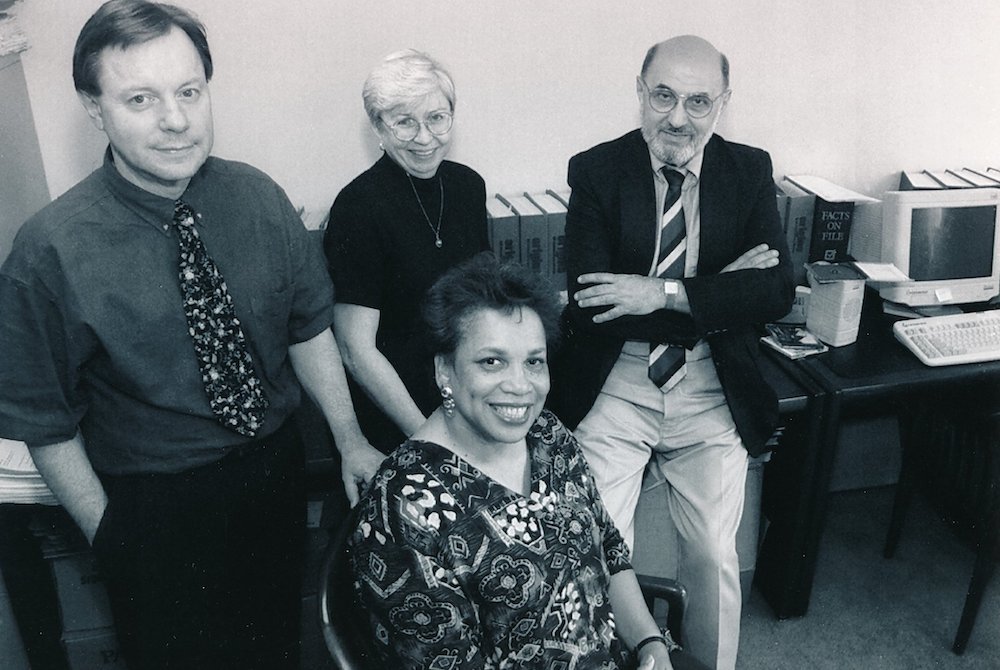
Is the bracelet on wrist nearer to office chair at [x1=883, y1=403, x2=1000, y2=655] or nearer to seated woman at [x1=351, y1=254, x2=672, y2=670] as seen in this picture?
seated woman at [x1=351, y1=254, x2=672, y2=670]

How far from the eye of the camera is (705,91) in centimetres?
210

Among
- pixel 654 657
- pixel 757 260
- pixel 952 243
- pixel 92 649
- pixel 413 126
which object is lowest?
pixel 92 649

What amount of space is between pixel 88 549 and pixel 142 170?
3.34ft

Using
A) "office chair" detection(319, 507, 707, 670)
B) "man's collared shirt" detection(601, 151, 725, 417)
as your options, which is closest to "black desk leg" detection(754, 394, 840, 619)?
"man's collared shirt" detection(601, 151, 725, 417)

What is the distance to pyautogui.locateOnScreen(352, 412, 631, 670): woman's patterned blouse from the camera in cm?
133

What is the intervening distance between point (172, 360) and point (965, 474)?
2.21 meters

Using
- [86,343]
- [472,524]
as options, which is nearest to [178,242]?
[86,343]

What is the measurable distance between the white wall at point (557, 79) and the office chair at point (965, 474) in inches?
38.6

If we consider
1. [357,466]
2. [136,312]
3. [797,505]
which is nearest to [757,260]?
[797,505]

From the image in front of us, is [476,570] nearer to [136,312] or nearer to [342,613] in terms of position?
[342,613]

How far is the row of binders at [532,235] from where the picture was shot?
2541 millimetres

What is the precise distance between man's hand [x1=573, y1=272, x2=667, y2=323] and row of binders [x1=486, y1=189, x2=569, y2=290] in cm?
43

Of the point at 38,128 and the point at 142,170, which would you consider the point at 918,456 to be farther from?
the point at 38,128

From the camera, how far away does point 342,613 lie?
1.39 meters
